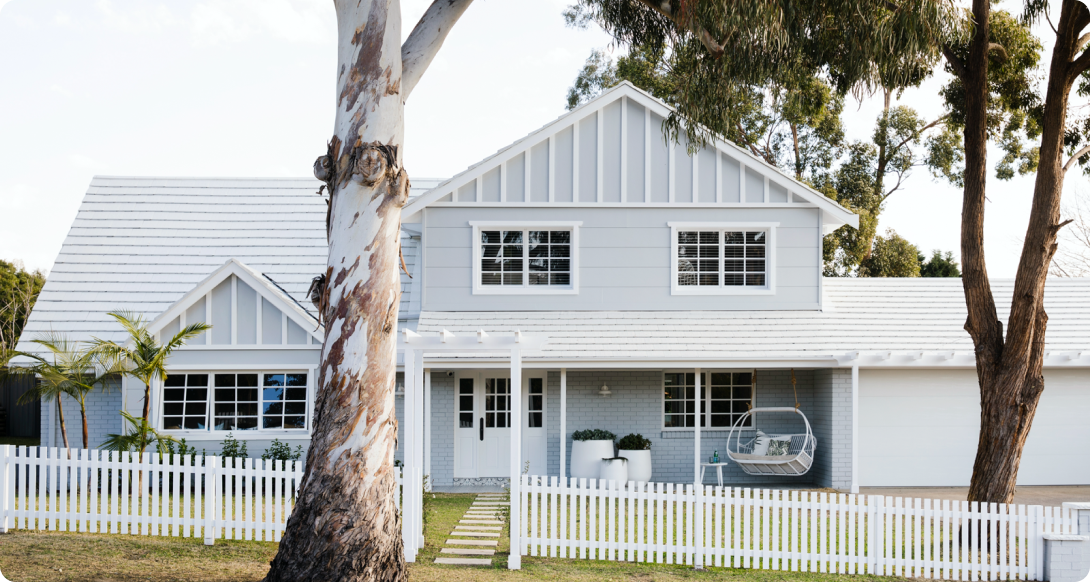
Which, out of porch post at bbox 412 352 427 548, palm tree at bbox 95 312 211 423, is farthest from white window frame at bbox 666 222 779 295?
palm tree at bbox 95 312 211 423

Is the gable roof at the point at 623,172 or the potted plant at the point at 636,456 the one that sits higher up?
the gable roof at the point at 623,172

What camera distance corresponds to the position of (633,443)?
15047mm

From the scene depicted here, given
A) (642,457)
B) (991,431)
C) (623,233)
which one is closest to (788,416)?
(642,457)

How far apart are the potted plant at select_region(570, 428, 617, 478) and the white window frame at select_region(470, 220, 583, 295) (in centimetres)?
271

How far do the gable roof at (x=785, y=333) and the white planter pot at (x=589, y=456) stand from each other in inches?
60.8

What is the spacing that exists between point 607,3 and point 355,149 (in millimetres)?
4981

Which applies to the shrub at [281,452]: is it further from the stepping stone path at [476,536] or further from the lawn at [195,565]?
the lawn at [195,565]

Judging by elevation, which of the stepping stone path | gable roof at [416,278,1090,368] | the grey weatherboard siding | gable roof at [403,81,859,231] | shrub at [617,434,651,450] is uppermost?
gable roof at [403,81,859,231]

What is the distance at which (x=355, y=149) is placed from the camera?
774cm

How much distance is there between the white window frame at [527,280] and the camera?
51.2ft

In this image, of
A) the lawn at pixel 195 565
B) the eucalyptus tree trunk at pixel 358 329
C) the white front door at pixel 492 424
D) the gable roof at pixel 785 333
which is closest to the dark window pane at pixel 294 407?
the gable roof at pixel 785 333

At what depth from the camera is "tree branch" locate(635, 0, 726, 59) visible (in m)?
9.69

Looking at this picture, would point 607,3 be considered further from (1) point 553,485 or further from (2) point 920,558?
(2) point 920,558

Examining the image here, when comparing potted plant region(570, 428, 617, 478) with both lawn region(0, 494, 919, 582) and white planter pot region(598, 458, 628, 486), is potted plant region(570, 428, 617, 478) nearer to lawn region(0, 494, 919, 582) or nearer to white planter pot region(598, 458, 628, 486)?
white planter pot region(598, 458, 628, 486)
